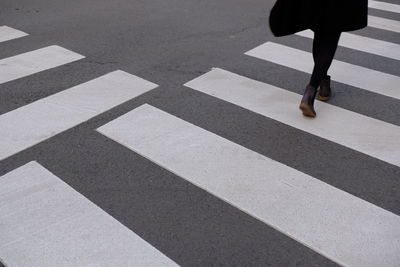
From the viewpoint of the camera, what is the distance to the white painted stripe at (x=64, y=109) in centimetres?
342

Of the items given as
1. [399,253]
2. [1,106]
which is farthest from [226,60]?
[399,253]

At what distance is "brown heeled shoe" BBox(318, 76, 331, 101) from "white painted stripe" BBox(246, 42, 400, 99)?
0.58m

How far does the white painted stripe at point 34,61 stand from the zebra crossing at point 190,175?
0.07ft

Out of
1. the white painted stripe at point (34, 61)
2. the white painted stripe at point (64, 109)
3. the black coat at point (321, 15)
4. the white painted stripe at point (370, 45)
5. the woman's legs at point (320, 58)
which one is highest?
the black coat at point (321, 15)

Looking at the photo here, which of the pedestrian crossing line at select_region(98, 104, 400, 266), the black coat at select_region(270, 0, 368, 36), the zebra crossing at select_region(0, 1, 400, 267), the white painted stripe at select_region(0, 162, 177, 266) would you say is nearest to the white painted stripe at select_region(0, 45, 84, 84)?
the zebra crossing at select_region(0, 1, 400, 267)

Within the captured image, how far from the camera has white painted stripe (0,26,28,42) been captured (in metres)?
5.55

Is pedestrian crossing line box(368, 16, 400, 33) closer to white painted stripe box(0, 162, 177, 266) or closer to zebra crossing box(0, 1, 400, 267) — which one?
zebra crossing box(0, 1, 400, 267)

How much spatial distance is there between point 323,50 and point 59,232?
2.65m

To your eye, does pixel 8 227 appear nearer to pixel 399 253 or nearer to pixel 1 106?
pixel 1 106

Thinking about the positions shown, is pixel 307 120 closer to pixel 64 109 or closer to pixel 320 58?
pixel 320 58

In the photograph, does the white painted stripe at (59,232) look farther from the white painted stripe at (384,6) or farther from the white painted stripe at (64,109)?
the white painted stripe at (384,6)

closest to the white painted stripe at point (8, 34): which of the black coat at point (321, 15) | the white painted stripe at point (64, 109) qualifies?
the white painted stripe at point (64, 109)

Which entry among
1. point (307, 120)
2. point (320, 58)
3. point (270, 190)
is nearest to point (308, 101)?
point (307, 120)

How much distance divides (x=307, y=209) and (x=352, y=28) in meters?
1.70
